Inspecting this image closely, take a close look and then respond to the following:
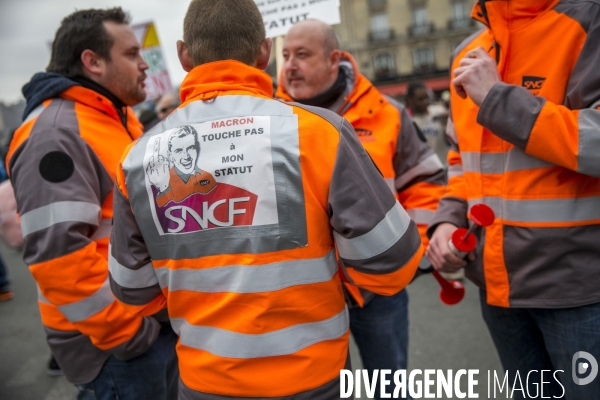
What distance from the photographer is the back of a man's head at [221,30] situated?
4.76ft

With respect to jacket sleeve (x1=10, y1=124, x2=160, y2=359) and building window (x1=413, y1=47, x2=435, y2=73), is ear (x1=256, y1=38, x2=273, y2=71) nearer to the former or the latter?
jacket sleeve (x1=10, y1=124, x2=160, y2=359)

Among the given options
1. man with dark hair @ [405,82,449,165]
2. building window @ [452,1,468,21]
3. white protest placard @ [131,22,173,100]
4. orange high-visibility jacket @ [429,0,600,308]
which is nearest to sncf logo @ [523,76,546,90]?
orange high-visibility jacket @ [429,0,600,308]

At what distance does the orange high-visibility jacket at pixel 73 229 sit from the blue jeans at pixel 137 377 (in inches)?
2.3

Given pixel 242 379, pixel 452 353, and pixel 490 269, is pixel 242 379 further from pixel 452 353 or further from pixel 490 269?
pixel 452 353

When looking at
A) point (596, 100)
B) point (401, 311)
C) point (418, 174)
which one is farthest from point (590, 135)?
point (401, 311)

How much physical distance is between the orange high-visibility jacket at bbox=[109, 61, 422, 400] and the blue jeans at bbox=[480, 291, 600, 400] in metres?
0.60

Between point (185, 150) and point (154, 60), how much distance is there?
5500mm

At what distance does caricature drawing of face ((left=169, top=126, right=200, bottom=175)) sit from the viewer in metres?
1.39

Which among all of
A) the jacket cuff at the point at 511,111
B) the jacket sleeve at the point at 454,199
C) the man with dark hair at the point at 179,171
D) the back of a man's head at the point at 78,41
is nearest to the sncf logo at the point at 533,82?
the jacket cuff at the point at 511,111

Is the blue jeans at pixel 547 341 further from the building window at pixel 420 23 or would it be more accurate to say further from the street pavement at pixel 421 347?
the building window at pixel 420 23

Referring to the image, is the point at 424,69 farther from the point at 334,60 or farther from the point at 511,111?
the point at 511,111

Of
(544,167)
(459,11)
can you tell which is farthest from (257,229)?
(459,11)

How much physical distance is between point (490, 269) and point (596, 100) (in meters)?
0.66

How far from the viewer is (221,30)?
1.46m
